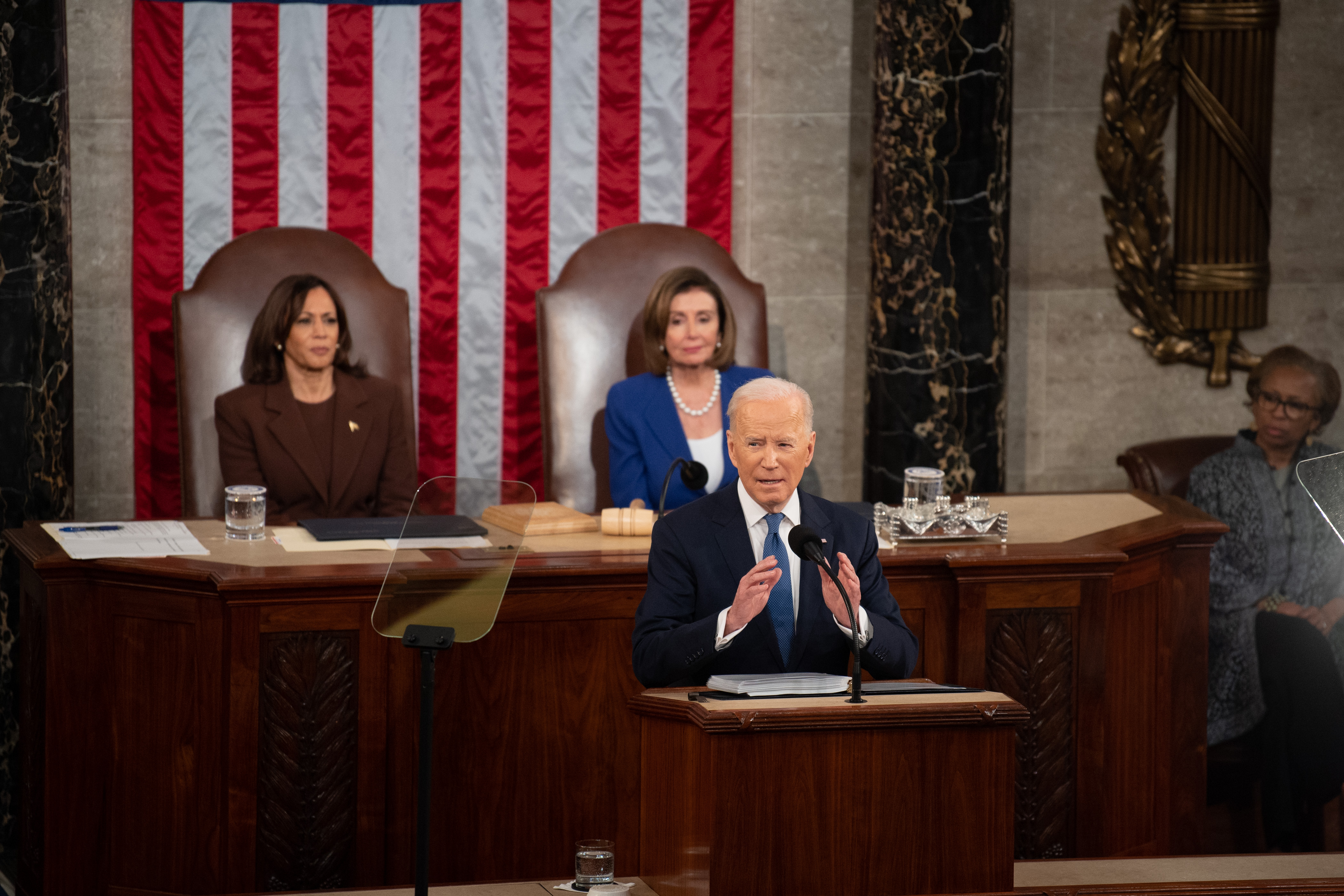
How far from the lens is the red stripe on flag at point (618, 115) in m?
5.74

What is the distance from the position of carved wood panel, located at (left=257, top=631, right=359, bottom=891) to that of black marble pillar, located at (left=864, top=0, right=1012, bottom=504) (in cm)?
261

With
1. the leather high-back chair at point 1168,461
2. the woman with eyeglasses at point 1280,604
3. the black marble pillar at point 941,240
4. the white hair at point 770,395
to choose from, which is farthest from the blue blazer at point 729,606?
the black marble pillar at point 941,240

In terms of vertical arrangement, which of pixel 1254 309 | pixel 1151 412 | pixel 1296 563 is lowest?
pixel 1296 563

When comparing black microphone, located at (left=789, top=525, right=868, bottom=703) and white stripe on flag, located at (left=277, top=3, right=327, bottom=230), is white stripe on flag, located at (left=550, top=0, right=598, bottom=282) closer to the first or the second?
white stripe on flag, located at (left=277, top=3, right=327, bottom=230)

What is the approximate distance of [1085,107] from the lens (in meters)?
6.07

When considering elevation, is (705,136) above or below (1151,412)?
above

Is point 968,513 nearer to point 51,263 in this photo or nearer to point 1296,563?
point 1296,563

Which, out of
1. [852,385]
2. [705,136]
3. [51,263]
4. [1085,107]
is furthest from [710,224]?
[51,263]

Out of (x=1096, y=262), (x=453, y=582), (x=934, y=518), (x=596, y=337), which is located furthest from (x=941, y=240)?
(x=453, y=582)

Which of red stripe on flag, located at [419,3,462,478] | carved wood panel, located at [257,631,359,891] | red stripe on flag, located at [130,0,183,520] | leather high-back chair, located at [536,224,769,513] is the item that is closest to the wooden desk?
carved wood panel, located at [257,631,359,891]

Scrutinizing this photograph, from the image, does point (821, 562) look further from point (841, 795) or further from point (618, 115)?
point (618, 115)

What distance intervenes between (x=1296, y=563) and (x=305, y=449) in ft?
9.89

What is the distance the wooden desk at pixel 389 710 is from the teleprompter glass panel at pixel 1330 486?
1.24m

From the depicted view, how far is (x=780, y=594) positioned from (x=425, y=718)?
2.82 feet
